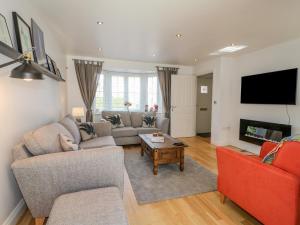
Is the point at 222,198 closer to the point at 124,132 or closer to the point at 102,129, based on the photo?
the point at 102,129

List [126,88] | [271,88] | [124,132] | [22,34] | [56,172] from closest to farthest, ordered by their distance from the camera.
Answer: [56,172]
[22,34]
[271,88]
[124,132]
[126,88]

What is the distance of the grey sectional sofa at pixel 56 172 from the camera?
1.45 meters

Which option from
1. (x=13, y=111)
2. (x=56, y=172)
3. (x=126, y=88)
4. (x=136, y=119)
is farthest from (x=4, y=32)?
(x=126, y=88)

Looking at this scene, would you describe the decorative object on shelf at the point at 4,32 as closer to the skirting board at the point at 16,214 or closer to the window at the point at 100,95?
the skirting board at the point at 16,214

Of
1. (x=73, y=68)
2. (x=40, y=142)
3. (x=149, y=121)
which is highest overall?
(x=73, y=68)

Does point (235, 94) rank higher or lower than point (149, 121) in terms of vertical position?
higher

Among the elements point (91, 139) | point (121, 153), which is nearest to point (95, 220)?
point (121, 153)

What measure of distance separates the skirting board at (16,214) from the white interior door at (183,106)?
422cm

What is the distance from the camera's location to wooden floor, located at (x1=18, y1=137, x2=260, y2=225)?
68.6 inches

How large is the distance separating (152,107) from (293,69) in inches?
145

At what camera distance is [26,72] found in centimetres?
126

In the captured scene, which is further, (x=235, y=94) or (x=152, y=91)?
(x=152, y=91)

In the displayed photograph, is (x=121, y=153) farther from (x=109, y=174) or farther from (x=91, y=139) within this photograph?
(x=91, y=139)

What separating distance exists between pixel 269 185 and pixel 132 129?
3294 mm
